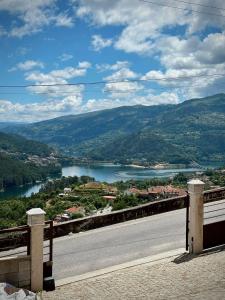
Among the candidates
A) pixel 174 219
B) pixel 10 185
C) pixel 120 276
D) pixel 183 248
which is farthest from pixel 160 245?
pixel 10 185

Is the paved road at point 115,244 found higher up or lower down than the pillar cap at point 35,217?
lower down

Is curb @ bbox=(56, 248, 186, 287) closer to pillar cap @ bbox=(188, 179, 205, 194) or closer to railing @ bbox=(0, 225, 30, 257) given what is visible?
railing @ bbox=(0, 225, 30, 257)

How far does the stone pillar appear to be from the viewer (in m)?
8.48

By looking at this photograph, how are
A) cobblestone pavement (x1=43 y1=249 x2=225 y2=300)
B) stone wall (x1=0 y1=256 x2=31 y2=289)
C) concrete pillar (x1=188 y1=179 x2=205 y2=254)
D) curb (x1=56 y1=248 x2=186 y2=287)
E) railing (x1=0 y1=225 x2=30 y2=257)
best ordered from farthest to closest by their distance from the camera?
concrete pillar (x1=188 y1=179 x2=205 y2=254), curb (x1=56 y1=248 x2=186 y2=287), railing (x1=0 y1=225 x2=30 y2=257), stone wall (x1=0 y1=256 x2=31 y2=289), cobblestone pavement (x1=43 y1=249 x2=225 y2=300)

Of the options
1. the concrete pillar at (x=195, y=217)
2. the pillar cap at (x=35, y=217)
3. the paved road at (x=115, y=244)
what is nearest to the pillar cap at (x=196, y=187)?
the concrete pillar at (x=195, y=217)

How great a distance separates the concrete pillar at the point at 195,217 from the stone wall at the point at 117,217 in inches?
127

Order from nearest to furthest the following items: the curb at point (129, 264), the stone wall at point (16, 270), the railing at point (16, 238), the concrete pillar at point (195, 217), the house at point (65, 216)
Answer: the stone wall at point (16, 270), the railing at point (16, 238), the curb at point (129, 264), the concrete pillar at point (195, 217), the house at point (65, 216)

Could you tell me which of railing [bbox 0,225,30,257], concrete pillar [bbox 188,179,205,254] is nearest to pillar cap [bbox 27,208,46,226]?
railing [bbox 0,225,30,257]

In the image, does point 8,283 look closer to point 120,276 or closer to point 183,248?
point 120,276

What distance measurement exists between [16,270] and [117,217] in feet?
24.2

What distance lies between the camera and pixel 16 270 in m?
8.38

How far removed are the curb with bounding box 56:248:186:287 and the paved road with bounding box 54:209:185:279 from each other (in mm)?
366

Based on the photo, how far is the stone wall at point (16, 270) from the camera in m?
8.23

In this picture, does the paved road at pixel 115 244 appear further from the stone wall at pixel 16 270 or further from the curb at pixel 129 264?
the stone wall at pixel 16 270
